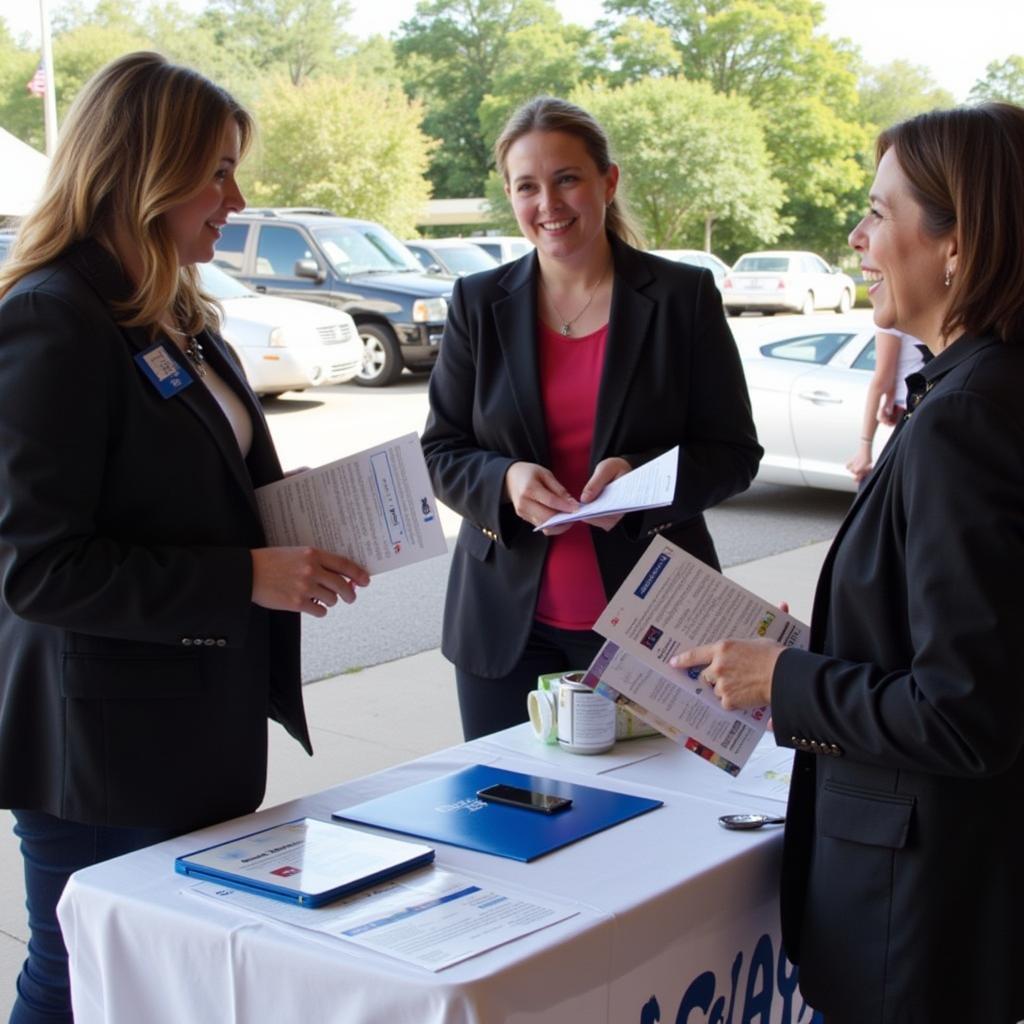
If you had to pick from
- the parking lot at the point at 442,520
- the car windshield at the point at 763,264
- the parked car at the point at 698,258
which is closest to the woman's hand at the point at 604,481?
the parking lot at the point at 442,520

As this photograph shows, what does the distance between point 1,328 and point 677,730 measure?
1245 millimetres

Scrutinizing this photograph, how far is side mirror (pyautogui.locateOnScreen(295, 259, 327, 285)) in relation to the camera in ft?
49.4

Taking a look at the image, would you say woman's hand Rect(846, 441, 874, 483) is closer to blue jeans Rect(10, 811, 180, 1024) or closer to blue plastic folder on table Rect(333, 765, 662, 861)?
blue plastic folder on table Rect(333, 765, 662, 861)

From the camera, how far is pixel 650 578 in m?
2.16

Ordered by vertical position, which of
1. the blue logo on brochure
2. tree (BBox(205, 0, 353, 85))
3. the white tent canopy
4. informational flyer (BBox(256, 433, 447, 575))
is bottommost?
the blue logo on brochure

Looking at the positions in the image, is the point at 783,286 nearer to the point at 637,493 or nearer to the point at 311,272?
the point at 311,272

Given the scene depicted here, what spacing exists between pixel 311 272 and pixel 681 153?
28.2m

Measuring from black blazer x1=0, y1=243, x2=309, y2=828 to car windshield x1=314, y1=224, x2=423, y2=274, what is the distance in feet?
43.8

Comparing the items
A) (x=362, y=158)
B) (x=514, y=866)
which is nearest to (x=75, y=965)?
(x=514, y=866)

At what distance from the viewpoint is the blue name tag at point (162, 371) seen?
2166 mm

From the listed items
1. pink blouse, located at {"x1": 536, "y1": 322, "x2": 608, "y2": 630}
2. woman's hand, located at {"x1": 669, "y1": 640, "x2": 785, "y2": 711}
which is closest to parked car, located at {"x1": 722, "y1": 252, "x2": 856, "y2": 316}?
pink blouse, located at {"x1": 536, "y1": 322, "x2": 608, "y2": 630}

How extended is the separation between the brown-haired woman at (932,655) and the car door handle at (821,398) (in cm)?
699

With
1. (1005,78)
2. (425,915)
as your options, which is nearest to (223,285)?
(425,915)

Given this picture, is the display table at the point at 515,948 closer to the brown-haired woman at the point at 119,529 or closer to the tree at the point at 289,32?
the brown-haired woman at the point at 119,529
